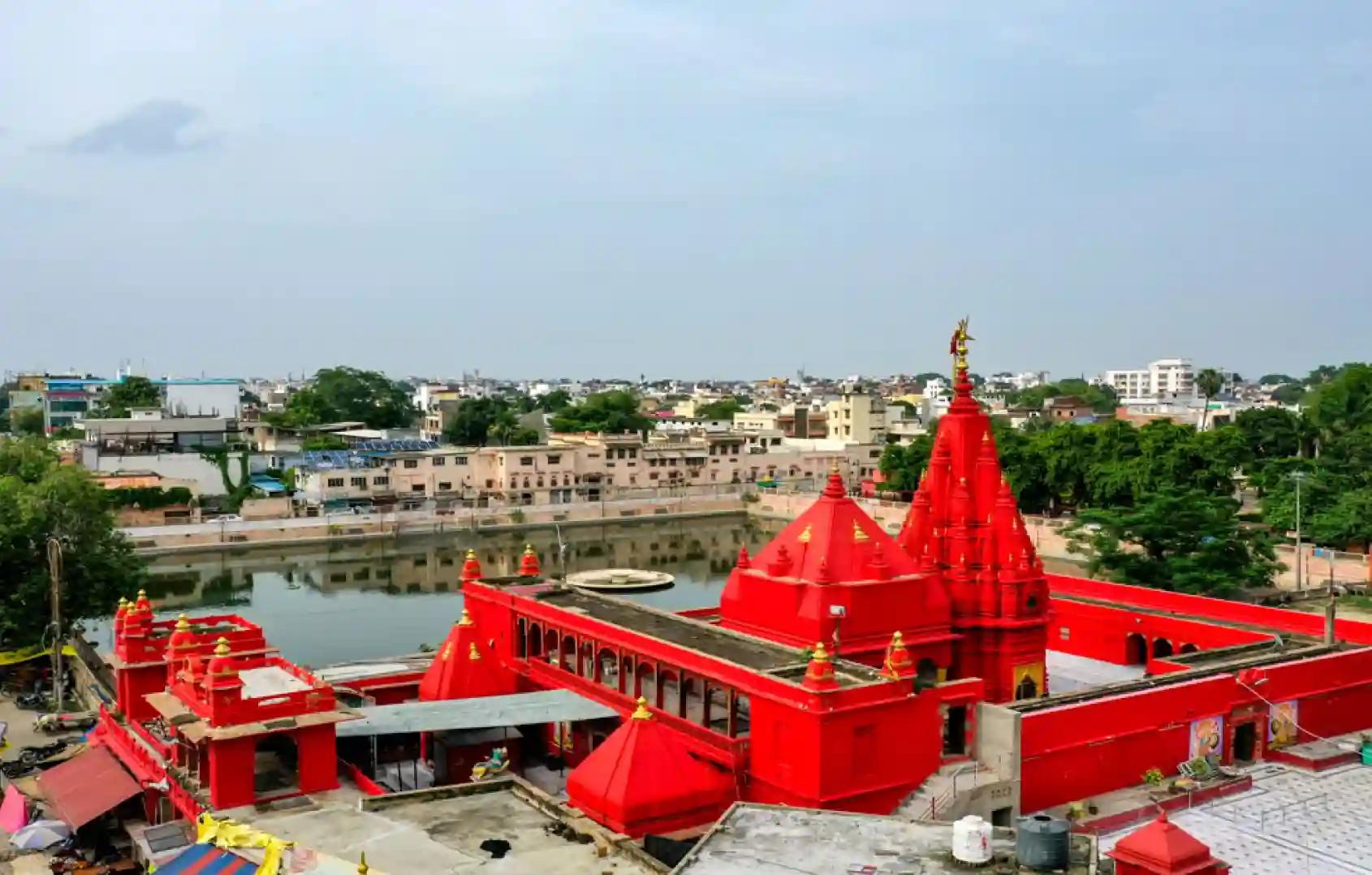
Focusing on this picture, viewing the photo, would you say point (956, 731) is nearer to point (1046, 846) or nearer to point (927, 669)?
point (927, 669)

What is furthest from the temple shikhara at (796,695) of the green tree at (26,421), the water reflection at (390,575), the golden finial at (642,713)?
the green tree at (26,421)

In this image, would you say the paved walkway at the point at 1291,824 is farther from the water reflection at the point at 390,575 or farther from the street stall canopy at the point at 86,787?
the water reflection at the point at 390,575

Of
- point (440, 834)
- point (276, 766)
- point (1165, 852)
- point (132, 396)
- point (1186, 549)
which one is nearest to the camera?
point (1165, 852)

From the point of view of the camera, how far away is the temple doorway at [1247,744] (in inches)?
827

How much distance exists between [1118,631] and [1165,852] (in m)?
18.1

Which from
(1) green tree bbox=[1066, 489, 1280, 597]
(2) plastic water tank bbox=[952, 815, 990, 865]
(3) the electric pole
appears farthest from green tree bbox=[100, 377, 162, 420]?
(2) plastic water tank bbox=[952, 815, 990, 865]

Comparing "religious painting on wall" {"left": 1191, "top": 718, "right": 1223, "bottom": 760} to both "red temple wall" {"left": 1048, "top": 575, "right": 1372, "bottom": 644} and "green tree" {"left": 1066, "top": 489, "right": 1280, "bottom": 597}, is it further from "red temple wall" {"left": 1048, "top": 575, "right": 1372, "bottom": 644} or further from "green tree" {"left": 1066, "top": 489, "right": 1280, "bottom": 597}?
"green tree" {"left": 1066, "top": 489, "right": 1280, "bottom": 597}

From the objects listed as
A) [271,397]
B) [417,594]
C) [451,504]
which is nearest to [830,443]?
[451,504]

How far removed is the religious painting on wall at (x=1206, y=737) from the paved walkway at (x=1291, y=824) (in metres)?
0.70

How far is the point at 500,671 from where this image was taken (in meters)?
23.1

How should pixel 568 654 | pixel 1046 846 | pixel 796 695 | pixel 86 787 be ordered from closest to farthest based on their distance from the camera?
1. pixel 1046 846
2. pixel 796 695
3. pixel 86 787
4. pixel 568 654

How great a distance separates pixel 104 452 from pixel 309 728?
58.0m

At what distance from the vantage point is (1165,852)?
34.1 ft

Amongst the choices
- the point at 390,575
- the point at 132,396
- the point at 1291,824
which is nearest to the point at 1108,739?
the point at 1291,824
